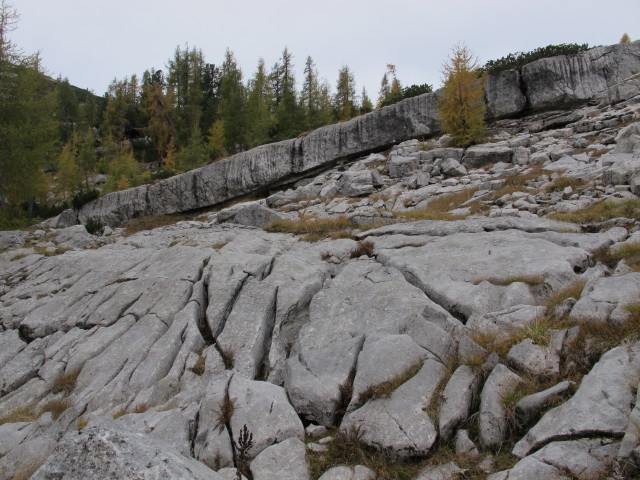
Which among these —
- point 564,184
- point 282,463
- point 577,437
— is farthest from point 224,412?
point 564,184

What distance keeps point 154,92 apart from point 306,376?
61.2 meters

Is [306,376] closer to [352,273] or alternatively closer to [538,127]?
[352,273]

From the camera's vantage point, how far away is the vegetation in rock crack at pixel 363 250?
41.6ft

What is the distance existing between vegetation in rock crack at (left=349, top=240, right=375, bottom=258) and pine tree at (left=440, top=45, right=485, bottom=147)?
20.1m

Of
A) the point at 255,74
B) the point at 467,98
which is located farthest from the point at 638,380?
the point at 255,74

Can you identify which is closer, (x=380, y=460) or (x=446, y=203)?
(x=380, y=460)

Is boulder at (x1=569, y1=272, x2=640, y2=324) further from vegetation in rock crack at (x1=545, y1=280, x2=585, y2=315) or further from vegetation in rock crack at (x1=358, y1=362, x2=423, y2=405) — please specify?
vegetation in rock crack at (x1=358, y1=362, x2=423, y2=405)

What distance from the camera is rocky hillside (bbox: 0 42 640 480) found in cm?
502

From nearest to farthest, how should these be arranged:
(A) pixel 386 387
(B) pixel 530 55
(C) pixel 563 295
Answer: (A) pixel 386 387, (C) pixel 563 295, (B) pixel 530 55

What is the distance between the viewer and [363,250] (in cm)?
1280

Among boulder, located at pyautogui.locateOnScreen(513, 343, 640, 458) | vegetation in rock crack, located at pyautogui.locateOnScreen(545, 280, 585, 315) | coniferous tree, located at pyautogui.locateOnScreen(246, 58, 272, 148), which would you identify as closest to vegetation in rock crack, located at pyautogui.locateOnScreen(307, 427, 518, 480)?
boulder, located at pyautogui.locateOnScreen(513, 343, 640, 458)

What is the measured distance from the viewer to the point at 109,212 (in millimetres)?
38906

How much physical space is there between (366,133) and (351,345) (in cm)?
2999

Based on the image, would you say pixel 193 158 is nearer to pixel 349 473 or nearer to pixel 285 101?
pixel 285 101
